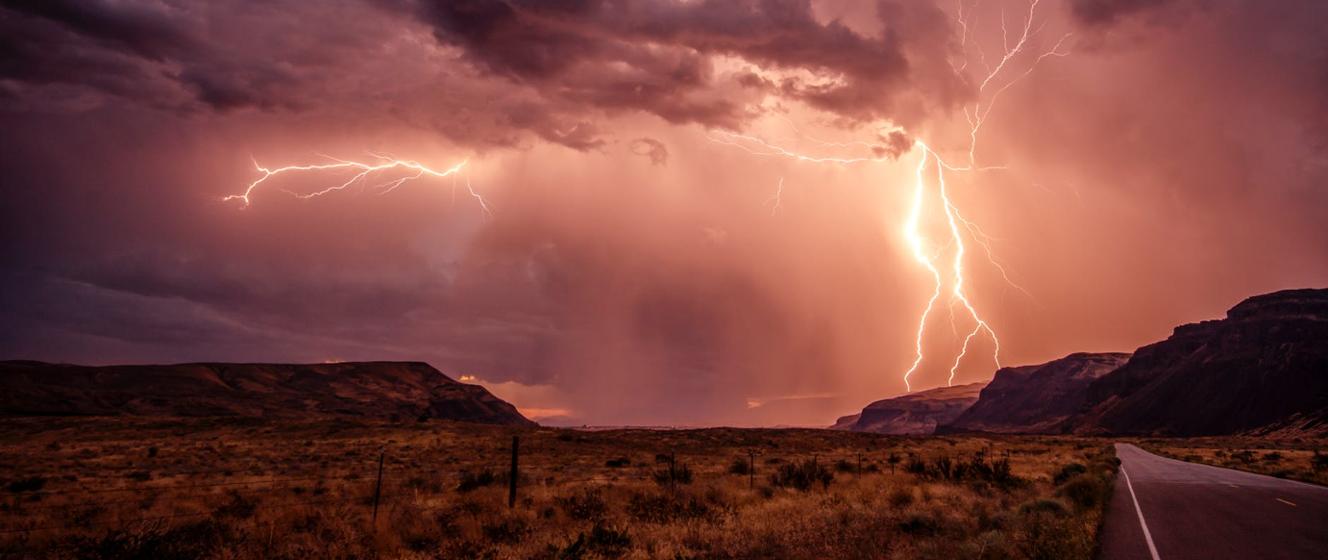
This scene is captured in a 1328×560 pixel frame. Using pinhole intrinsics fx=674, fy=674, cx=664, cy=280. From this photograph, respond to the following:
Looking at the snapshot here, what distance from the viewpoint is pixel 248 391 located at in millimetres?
131375

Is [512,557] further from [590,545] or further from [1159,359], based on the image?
[1159,359]

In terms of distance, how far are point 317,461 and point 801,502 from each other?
28.6 m

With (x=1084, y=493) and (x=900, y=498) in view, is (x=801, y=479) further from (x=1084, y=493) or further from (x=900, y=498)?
(x=1084, y=493)

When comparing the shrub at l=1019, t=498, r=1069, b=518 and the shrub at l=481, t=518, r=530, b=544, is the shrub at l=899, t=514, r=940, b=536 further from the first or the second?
the shrub at l=481, t=518, r=530, b=544

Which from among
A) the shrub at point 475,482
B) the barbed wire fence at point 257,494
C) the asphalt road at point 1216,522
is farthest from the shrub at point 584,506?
the asphalt road at point 1216,522

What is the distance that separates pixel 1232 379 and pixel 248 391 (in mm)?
204895

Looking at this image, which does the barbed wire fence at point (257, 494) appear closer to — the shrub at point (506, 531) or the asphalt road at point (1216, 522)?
A: the shrub at point (506, 531)

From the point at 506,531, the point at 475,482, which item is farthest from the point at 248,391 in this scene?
the point at 506,531

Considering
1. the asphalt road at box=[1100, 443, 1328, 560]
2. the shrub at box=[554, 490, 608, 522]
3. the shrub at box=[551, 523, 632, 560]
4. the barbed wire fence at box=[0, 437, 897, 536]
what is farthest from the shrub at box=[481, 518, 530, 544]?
the asphalt road at box=[1100, 443, 1328, 560]

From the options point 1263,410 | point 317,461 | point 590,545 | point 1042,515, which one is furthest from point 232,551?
point 1263,410

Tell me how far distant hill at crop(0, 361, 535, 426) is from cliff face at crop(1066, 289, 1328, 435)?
151 m

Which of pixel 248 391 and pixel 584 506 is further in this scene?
pixel 248 391

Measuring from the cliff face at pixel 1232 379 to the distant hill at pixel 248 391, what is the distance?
15082 centimetres

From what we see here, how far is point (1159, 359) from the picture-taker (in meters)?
182
